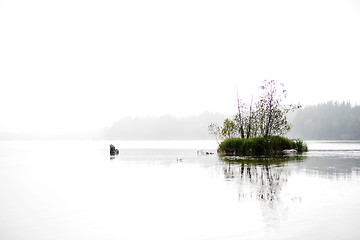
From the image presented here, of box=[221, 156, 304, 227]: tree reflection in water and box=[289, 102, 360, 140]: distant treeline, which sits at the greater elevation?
box=[289, 102, 360, 140]: distant treeline

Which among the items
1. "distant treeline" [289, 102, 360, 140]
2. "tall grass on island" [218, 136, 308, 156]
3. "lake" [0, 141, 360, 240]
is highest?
"distant treeline" [289, 102, 360, 140]

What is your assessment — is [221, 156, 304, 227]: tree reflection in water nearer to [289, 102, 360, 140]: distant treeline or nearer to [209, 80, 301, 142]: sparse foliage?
[209, 80, 301, 142]: sparse foliage

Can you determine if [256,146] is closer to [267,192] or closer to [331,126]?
[267,192]

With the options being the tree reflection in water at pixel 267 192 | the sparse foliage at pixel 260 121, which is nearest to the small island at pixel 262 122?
the sparse foliage at pixel 260 121

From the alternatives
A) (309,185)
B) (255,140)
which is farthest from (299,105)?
(309,185)

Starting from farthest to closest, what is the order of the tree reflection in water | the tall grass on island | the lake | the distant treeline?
the distant treeline < the tall grass on island < the tree reflection in water < the lake

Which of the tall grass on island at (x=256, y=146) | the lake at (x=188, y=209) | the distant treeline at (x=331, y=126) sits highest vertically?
the distant treeline at (x=331, y=126)

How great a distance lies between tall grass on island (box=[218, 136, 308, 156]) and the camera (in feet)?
139

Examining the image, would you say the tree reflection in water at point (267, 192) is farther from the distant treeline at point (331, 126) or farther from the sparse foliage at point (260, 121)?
the distant treeline at point (331, 126)

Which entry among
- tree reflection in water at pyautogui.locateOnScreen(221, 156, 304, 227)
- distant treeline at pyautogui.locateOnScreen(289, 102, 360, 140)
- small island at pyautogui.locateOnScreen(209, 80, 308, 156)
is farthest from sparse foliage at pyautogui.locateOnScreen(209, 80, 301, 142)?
distant treeline at pyautogui.locateOnScreen(289, 102, 360, 140)

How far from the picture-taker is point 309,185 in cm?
1636

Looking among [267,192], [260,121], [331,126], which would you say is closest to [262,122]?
[260,121]

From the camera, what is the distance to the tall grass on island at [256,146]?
42.3 m

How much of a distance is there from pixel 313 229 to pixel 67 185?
1370 centimetres
